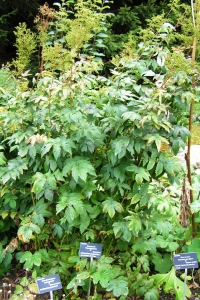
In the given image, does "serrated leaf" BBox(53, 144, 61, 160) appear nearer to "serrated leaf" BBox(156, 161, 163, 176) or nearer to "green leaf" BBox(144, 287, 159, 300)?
"serrated leaf" BBox(156, 161, 163, 176)

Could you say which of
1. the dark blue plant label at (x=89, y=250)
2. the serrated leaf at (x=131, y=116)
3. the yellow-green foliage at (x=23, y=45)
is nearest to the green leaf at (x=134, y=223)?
the dark blue plant label at (x=89, y=250)

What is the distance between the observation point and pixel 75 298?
2.71m

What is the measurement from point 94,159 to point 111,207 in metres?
0.35

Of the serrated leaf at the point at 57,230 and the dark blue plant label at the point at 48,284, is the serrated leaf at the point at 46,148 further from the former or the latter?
the dark blue plant label at the point at 48,284

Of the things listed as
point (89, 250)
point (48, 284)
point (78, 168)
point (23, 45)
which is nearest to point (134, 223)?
point (89, 250)

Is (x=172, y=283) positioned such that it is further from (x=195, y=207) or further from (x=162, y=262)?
(x=195, y=207)

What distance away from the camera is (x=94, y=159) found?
268 centimetres

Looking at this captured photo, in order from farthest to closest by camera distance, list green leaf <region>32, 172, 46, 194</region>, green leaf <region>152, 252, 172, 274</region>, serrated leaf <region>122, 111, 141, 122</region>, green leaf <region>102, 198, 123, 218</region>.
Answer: green leaf <region>152, 252, 172, 274</region> → green leaf <region>102, 198, 123, 218</region> → green leaf <region>32, 172, 46, 194</region> → serrated leaf <region>122, 111, 141, 122</region>

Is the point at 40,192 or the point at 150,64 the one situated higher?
the point at 150,64

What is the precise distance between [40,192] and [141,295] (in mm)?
980

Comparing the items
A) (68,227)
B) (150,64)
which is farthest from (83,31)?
(68,227)

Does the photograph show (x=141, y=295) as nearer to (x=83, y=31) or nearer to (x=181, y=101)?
(x=181, y=101)

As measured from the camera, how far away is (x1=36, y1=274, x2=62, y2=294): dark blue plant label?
2305 mm

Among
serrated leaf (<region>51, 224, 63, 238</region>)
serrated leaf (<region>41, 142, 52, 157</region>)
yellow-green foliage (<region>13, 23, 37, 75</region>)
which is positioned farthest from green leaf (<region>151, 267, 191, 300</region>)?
yellow-green foliage (<region>13, 23, 37, 75</region>)
